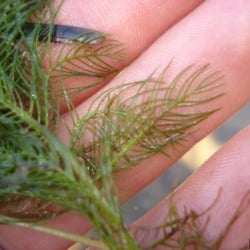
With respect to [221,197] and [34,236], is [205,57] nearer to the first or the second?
[221,197]

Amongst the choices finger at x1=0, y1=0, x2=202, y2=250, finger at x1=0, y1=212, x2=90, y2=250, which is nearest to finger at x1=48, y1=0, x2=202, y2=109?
finger at x1=0, y1=0, x2=202, y2=250

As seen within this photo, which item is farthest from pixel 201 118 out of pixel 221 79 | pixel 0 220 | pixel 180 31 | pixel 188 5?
pixel 0 220

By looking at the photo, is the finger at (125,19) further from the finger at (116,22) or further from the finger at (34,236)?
the finger at (34,236)

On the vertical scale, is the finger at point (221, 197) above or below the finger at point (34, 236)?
below

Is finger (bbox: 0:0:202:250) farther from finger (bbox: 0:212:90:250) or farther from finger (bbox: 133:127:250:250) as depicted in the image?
finger (bbox: 133:127:250:250)

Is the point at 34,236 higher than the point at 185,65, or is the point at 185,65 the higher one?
the point at 185,65

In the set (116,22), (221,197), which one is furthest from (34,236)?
(116,22)

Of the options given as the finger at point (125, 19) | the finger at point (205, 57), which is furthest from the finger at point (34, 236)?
the finger at point (125, 19)
